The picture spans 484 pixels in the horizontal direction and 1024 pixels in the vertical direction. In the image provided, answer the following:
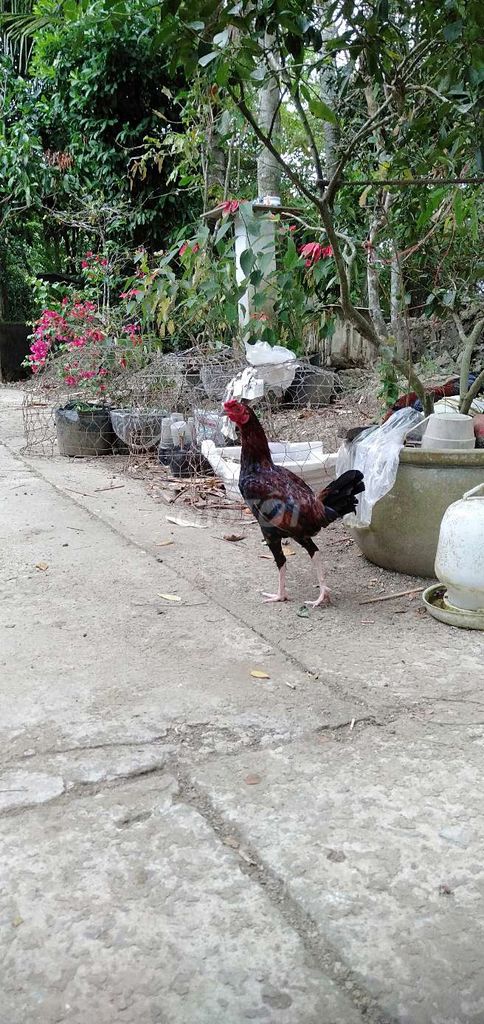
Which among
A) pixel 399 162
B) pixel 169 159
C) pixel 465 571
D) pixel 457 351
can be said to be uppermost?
pixel 169 159

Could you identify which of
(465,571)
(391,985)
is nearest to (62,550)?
(465,571)

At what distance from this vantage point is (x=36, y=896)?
1.62 m

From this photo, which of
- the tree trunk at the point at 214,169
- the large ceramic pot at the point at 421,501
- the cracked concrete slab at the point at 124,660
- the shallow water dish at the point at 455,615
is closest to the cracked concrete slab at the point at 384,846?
the cracked concrete slab at the point at 124,660

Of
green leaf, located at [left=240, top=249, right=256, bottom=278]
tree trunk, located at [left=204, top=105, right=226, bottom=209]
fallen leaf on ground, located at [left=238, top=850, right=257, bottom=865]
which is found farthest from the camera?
tree trunk, located at [left=204, top=105, right=226, bottom=209]

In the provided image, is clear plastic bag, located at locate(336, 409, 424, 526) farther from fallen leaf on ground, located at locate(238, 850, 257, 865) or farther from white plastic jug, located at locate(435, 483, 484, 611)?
fallen leaf on ground, located at locate(238, 850, 257, 865)

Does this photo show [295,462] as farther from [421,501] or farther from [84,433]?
[84,433]

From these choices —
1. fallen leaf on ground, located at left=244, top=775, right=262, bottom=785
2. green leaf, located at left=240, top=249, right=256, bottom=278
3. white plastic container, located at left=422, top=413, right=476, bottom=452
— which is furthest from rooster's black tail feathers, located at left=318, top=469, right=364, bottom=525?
fallen leaf on ground, located at left=244, top=775, right=262, bottom=785

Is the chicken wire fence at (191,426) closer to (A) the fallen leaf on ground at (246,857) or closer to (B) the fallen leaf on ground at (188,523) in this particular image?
(B) the fallen leaf on ground at (188,523)

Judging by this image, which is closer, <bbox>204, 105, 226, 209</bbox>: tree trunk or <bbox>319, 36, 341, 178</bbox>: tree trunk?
<bbox>319, 36, 341, 178</bbox>: tree trunk

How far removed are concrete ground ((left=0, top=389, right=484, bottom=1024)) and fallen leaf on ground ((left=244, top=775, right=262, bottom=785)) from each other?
A: 0.01 metres

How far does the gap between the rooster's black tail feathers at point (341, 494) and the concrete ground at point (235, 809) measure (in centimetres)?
40

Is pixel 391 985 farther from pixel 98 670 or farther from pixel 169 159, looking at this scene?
pixel 169 159

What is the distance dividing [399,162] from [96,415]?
12.9 feet

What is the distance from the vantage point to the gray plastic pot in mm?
6586
